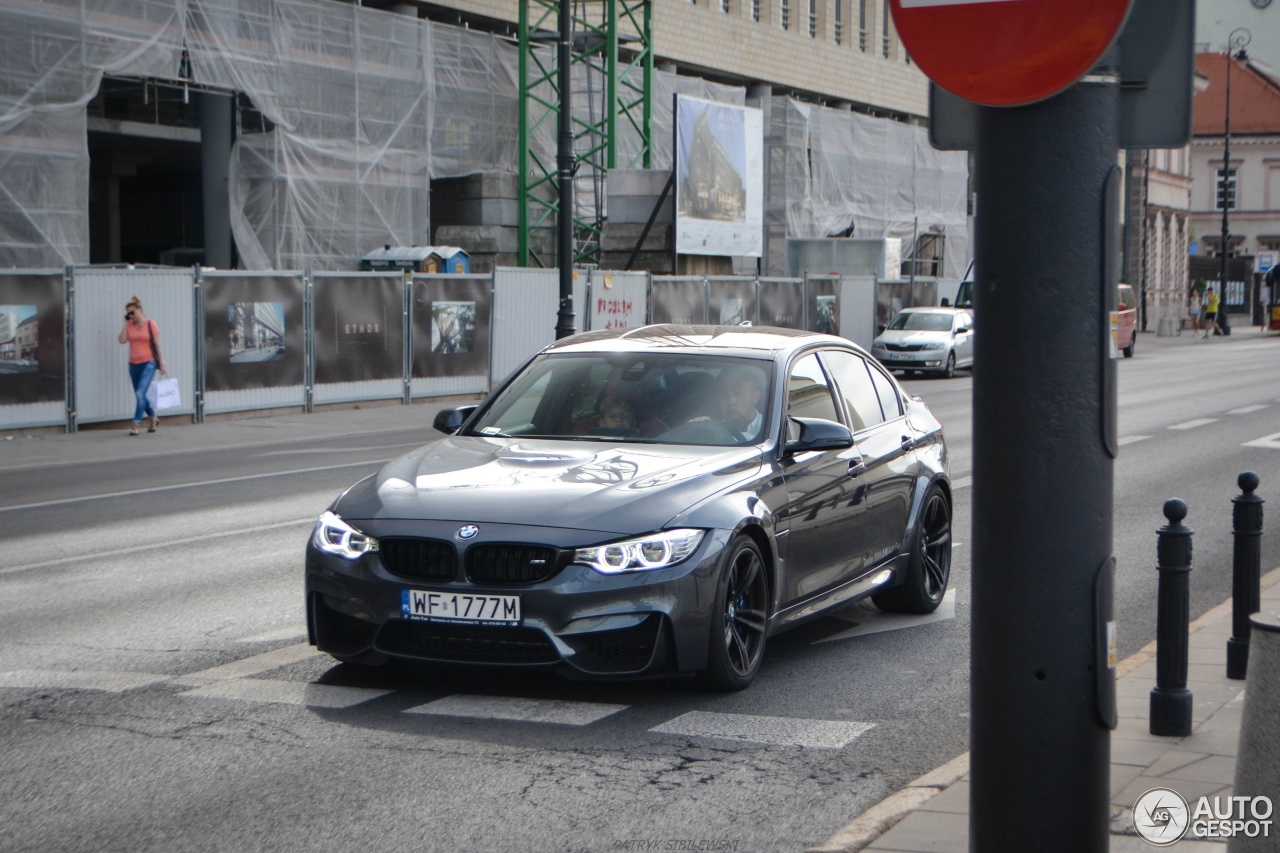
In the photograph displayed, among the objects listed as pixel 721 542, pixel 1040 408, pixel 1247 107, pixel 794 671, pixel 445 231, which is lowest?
pixel 794 671

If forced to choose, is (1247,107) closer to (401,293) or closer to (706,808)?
(401,293)

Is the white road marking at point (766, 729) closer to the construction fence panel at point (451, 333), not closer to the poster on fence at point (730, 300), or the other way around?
the construction fence panel at point (451, 333)

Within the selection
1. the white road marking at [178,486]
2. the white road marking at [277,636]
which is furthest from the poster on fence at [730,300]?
the white road marking at [277,636]

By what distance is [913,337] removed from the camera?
3734cm

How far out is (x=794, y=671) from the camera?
744cm

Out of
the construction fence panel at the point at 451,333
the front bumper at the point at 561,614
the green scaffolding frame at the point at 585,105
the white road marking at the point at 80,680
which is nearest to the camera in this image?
the front bumper at the point at 561,614

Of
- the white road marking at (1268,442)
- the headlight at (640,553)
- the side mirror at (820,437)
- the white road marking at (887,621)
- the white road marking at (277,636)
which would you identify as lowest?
the white road marking at (887,621)

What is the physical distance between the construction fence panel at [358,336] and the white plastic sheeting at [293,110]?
5530 millimetres

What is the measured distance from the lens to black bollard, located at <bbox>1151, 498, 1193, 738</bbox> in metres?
5.90

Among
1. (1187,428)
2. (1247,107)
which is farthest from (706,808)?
(1247,107)

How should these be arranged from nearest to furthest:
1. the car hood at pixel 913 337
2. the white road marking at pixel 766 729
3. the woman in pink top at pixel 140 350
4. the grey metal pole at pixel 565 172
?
the white road marking at pixel 766 729 → the woman in pink top at pixel 140 350 → the grey metal pole at pixel 565 172 → the car hood at pixel 913 337

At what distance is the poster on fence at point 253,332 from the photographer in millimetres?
23703

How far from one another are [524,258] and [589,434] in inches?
1281

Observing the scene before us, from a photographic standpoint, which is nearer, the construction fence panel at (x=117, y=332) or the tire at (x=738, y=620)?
the tire at (x=738, y=620)
